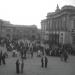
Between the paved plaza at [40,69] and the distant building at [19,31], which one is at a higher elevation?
the distant building at [19,31]

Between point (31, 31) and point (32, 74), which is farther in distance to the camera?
point (31, 31)

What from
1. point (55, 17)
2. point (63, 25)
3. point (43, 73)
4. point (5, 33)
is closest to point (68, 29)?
point (63, 25)

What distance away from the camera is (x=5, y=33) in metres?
69.5

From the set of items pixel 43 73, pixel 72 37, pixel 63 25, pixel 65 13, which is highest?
pixel 65 13

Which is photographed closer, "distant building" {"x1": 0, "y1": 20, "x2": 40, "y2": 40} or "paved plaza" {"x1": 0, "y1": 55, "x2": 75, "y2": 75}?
"paved plaza" {"x1": 0, "y1": 55, "x2": 75, "y2": 75}

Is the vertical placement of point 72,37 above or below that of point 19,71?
above

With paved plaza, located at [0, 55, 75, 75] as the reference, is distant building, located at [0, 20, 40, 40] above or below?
above

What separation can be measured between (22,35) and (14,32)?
5.28 meters

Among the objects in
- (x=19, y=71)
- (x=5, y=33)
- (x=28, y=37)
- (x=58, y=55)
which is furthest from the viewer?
(x=28, y=37)

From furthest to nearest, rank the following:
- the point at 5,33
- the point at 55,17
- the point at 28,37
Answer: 1. the point at 28,37
2. the point at 5,33
3. the point at 55,17

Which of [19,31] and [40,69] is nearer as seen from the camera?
[40,69]

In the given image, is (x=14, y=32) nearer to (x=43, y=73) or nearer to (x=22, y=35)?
(x=22, y=35)

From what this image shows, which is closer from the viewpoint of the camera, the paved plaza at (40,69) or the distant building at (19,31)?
the paved plaza at (40,69)

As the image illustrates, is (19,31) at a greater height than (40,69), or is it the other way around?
(19,31)
